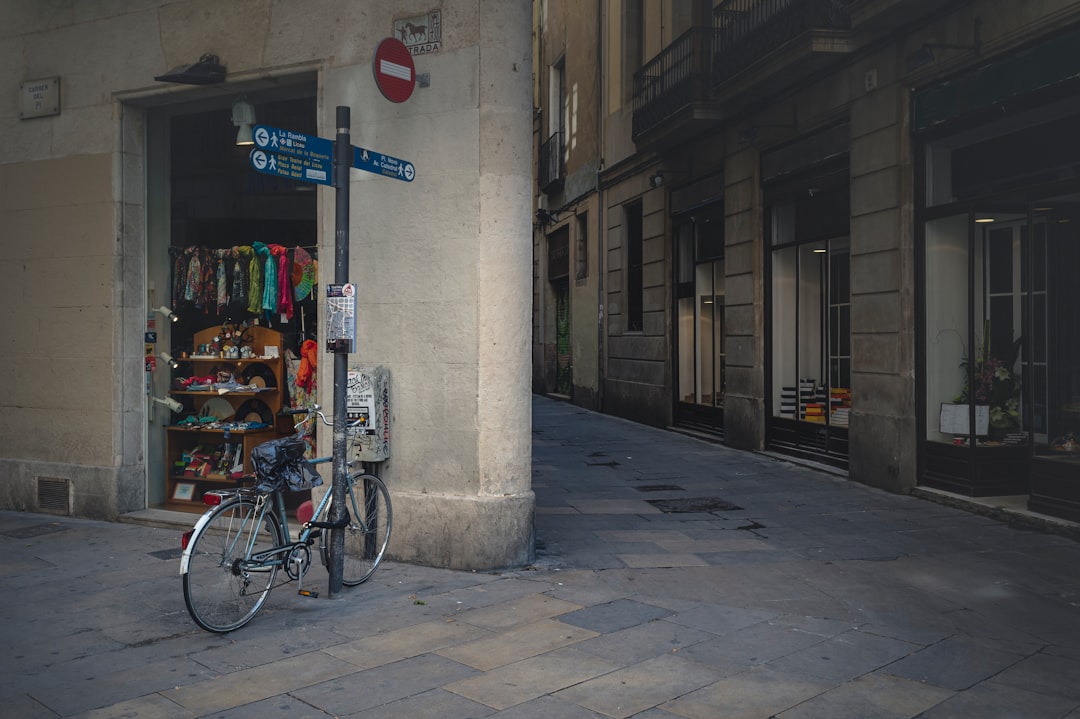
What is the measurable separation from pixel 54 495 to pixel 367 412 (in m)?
4.04

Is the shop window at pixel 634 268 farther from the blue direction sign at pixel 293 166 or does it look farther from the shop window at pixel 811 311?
the blue direction sign at pixel 293 166

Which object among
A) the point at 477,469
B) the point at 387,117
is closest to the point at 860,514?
the point at 477,469

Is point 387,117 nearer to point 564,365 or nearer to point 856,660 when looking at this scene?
point 856,660

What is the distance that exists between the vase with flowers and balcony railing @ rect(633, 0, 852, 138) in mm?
4051

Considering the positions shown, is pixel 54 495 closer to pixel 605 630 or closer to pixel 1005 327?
pixel 605 630

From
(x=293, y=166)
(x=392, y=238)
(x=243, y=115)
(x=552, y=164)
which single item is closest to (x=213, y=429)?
(x=243, y=115)

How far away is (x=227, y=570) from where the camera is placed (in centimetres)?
579

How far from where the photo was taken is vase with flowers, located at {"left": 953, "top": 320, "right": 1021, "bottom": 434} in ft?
32.0

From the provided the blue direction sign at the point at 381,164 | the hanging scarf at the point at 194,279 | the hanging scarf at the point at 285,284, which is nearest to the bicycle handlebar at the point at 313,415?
the hanging scarf at the point at 285,284

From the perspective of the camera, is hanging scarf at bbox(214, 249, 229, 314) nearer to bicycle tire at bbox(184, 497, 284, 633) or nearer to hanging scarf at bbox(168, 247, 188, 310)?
hanging scarf at bbox(168, 247, 188, 310)

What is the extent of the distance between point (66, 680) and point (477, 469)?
10.2 ft

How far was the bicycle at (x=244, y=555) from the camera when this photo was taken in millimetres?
5586

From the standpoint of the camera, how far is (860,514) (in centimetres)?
945

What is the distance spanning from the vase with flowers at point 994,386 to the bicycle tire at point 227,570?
7.14 meters
